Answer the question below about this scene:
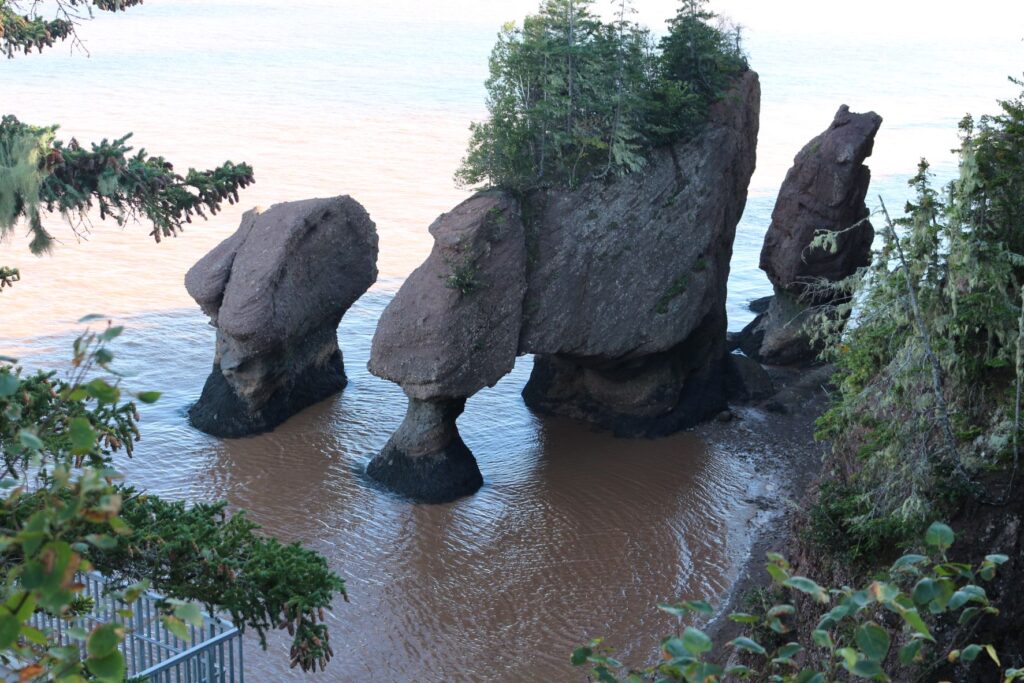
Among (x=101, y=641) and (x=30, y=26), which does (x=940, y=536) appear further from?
(x=30, y=26)

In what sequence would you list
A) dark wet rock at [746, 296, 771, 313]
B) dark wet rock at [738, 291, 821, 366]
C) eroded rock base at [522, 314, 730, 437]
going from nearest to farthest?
eroded rock base at [522, 314, 730, 437], dark wet rock at [738, 291, 821, 366], dark wet rock at [746, 296, 771, 313]

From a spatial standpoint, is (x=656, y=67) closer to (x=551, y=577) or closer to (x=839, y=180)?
(x=839, y=180)

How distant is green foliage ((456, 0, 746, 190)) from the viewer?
25.6m

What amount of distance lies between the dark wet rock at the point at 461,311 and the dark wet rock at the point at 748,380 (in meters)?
7.21

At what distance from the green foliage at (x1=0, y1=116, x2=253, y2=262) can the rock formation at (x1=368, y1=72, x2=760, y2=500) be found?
1068 cm

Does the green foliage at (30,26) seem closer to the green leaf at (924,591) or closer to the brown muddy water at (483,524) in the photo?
the brown muddy water at (483,524)

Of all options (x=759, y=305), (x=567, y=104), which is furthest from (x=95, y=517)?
(x=759, y=305)

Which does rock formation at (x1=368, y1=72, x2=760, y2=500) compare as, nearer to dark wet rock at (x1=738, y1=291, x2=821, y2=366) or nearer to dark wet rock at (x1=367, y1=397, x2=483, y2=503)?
dark wet rock at (x1=367, y1=397, x2=483, y2=503)

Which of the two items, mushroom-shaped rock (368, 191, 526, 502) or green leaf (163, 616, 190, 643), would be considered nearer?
green leaf (163, 616, 190, 643)

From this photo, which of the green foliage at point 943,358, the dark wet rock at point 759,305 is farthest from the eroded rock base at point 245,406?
the dark wet rock at point 759,305

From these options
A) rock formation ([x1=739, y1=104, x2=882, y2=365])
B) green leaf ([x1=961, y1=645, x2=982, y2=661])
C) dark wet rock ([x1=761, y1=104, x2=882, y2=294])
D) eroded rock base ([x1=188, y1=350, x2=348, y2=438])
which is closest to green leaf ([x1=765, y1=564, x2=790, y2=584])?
green leaf ([x1=961, y1=645, x2=982, y2=661])

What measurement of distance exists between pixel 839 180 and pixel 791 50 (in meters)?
85.1

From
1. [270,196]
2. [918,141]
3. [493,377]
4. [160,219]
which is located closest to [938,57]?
[918,141]

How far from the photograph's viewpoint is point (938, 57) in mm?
108938
